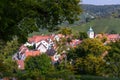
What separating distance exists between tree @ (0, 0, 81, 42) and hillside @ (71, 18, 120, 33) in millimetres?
163886

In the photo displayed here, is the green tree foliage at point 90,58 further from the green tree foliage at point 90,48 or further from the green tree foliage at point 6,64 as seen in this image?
the green tree foliage at point 6,64

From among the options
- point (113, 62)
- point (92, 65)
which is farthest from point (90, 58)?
point (113, 62)

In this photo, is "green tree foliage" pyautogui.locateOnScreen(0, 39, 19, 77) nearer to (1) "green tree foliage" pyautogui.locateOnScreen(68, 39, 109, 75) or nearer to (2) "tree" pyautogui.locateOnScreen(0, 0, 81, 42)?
(2) "tree" pyautogui.locateOnScreen(0, 0, 81, 42)

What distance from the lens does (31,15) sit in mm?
15914

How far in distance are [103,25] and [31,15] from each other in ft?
579

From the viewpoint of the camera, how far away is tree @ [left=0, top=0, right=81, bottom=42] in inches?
607

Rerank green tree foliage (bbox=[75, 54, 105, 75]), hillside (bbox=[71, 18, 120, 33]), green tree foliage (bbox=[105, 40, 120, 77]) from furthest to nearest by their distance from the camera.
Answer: hillside (bbox=[71, 18, 120, 33]), green tree foliage (bbox=[75, 54, 105, 75]), green tree foliage (bbox=[105, 40, 120, 77])

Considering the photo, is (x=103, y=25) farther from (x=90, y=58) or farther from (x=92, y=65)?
(x=90, y=58)

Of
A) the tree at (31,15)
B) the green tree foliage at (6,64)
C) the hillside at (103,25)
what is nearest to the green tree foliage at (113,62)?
the green tree foliage at (6,64)

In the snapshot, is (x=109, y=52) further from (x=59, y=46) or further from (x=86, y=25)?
(x=86, y=25)

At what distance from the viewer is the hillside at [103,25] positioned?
600 feet

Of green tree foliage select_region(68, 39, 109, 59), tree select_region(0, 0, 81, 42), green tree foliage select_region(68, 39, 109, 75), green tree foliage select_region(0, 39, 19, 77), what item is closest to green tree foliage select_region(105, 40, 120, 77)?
green tree foliage select_region(68, 39, 109, 75)

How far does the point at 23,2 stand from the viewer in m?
15.6

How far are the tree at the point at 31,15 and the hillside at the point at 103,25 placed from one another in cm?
16389
